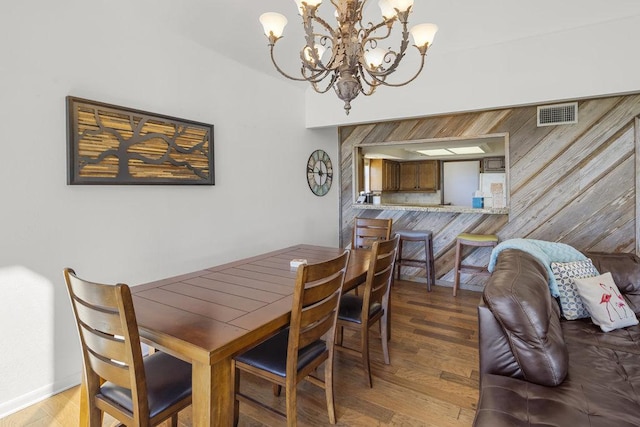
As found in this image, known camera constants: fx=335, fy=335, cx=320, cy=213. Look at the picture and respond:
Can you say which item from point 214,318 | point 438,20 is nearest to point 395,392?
point 214,318

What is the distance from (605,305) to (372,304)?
1403 mm

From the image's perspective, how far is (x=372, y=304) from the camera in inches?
86.9

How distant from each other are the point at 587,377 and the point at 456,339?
50.3 inches

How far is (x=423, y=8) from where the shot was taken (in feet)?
11.0

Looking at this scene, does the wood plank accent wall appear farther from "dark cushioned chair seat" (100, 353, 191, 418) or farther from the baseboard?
the baseboard

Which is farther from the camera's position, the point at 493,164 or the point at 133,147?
the point at 493,164

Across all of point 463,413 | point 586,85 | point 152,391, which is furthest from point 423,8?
point 152,391

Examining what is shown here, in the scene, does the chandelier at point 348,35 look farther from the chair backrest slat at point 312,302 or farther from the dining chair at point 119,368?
the dining chair at point 119,368

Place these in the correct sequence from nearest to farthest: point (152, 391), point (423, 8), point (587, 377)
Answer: point (152, 391)
point (587, 377)
point (423, 8)

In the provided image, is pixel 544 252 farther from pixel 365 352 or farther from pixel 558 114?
pixel 558 114

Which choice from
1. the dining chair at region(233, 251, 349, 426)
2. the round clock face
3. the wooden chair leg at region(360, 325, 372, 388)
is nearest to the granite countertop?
the round clock face

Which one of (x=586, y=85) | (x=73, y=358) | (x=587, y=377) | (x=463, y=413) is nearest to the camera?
(x=587, y=377)

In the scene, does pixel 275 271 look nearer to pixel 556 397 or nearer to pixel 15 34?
pixel 556 397

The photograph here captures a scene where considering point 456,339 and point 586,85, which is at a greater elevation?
point 586,85
